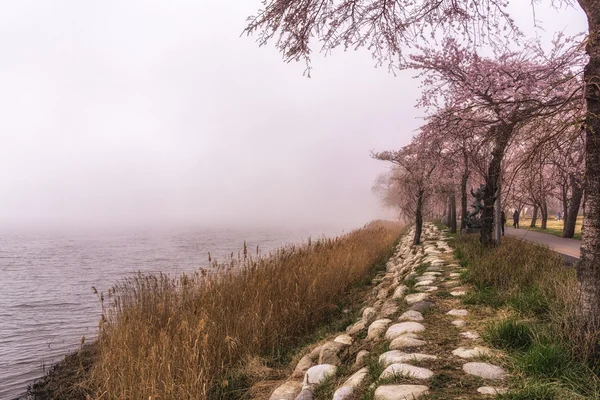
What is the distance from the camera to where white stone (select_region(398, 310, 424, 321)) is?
414cm

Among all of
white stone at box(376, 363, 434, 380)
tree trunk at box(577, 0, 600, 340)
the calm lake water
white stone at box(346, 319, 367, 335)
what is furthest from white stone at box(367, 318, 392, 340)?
the calm lake water

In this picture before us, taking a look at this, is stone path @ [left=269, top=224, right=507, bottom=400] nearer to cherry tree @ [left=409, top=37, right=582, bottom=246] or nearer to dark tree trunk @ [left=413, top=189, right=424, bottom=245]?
cherry tree @ [left=409, top=37, right=582, bottom=246]

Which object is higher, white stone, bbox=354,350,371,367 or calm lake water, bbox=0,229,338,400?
white stone, bbox=354,350,371,367

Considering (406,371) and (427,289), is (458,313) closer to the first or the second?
(427,289)

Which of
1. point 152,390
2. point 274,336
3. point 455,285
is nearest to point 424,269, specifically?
point 455,285

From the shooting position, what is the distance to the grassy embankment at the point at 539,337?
2320 mm

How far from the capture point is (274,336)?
15.8 ft

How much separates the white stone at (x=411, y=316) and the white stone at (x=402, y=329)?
0.63 ft

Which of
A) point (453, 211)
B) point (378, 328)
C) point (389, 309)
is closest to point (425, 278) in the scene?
point (389, 309)

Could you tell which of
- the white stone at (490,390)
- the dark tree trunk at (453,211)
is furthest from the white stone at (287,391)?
the dark tree trunk at (453,211)

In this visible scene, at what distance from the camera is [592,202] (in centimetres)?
287

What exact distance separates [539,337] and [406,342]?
108cm

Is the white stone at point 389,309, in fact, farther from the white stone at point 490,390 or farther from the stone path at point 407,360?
the white stone at point 490,390

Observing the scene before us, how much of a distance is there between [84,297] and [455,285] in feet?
31.5
